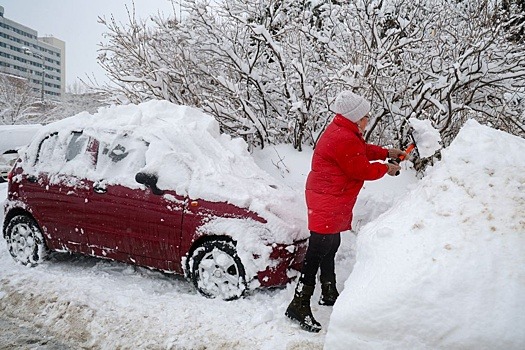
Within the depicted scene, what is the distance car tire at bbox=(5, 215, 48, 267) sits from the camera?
5.08 m

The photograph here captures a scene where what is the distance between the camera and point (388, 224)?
2949mm

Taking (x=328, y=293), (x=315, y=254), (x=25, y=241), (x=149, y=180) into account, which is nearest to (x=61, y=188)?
(x=25, y=241)

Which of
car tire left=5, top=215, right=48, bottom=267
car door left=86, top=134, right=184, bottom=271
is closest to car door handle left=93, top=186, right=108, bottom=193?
car door left=86, top=134, right=184, bottom=271

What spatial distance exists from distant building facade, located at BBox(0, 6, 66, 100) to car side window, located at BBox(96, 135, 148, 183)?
91624 millimetres

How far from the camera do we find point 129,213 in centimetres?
445

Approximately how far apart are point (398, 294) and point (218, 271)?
206cm

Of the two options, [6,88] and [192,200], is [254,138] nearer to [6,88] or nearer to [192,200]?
[192,200]

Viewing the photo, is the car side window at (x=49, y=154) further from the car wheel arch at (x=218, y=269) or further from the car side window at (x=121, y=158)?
the car wheel arch at (x=218, y=269)

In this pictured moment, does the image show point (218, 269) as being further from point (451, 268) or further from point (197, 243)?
point (451, 268)

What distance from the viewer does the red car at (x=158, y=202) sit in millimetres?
4062

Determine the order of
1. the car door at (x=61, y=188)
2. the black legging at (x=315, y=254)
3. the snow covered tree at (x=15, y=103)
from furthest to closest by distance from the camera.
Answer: the snow covered tree at (x=15, y=103) → the car door at (x=61, y=188) → the black legging at (x=315, y=254)

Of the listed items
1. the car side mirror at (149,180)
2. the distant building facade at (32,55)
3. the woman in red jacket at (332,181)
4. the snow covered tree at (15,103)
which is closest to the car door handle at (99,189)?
the car side mirror at (149,180)

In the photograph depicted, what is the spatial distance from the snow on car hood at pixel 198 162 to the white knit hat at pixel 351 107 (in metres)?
1.15

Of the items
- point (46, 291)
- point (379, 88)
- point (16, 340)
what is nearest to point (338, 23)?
point (379, 88)
